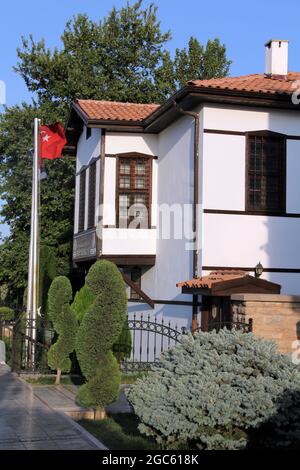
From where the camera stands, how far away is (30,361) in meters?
14.6

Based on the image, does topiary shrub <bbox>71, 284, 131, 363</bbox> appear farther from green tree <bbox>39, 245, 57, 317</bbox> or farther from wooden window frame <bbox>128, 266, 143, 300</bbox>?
green tree <bbox>39, 245, 57, 317</bbox>

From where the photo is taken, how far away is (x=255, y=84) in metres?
15.4

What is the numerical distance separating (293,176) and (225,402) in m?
9.25

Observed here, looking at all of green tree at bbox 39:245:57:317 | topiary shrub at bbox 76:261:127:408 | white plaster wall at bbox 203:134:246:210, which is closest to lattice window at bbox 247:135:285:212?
white plaster wall at bbox 203:134:246:210

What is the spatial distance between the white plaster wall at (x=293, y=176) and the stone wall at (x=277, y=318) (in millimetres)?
4715

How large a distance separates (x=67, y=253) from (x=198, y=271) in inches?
523

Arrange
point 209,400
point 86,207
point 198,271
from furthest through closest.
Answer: point 86,207, point 198,271, point 209,400

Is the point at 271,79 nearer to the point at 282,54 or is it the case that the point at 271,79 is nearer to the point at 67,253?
the point at 282,54

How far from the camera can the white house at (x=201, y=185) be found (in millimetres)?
14453

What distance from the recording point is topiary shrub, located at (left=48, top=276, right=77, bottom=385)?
12.7 m

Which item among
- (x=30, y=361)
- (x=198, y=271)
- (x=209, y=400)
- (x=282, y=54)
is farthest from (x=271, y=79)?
(x=209, y=400)

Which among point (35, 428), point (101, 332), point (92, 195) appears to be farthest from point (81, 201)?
point (35, 428)

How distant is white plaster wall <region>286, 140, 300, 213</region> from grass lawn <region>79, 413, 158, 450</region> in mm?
7103
